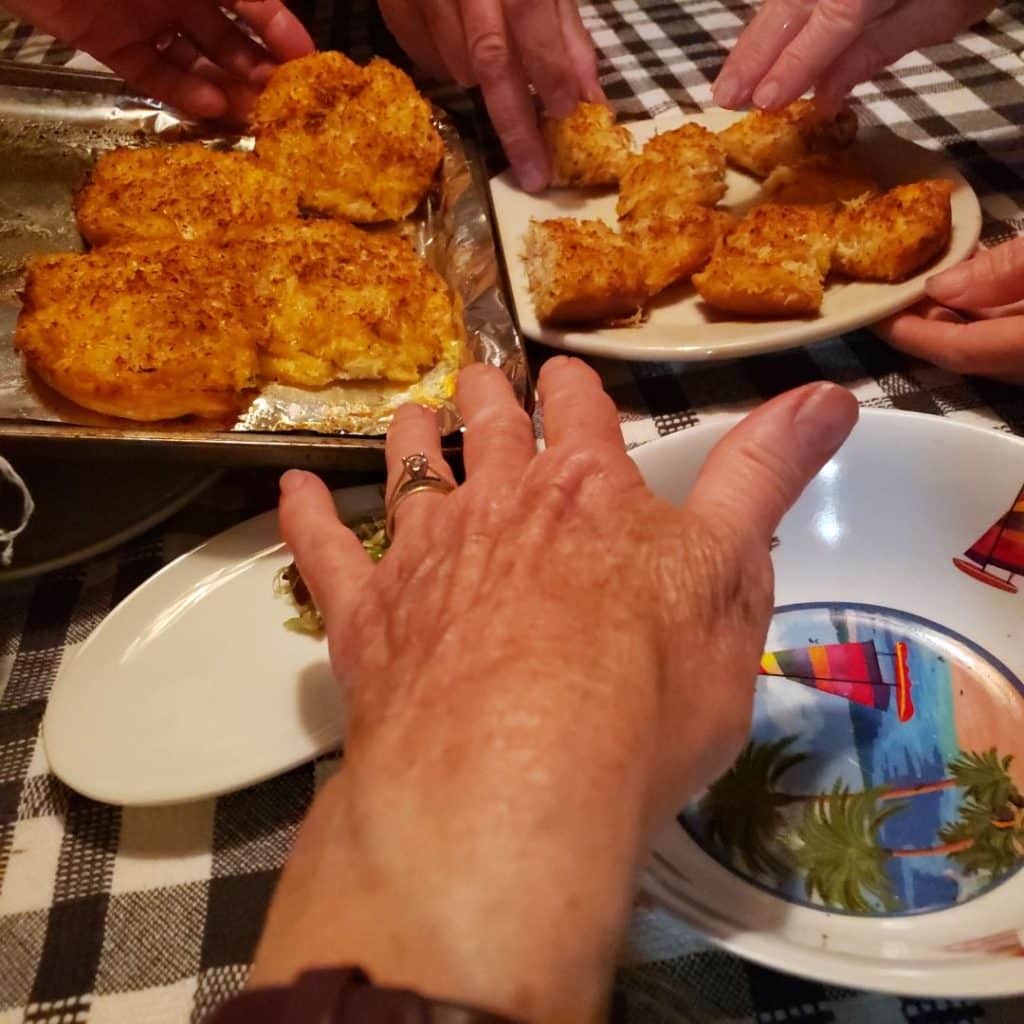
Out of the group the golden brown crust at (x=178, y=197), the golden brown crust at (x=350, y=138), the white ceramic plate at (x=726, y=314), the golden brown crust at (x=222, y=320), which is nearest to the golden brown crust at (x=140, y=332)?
the golden brown crust at (x=222, y=320)

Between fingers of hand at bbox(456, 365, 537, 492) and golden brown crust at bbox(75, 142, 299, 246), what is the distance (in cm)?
66

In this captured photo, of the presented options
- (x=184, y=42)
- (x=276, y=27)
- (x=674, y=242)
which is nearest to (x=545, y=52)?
(x=674, y=242)

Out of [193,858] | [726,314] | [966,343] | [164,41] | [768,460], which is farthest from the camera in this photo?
[164,41]

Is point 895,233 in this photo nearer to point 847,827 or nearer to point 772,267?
point 772,267

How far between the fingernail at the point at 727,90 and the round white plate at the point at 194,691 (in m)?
0.93

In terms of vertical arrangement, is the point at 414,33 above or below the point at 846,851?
above

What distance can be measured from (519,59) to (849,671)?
1.07 meters

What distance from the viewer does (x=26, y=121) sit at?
5.01 ft

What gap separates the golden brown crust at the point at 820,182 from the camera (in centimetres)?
136

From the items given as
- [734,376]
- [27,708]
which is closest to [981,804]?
[734,376]

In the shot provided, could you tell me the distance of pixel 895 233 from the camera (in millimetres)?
1206

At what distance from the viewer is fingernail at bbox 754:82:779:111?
1283 mm

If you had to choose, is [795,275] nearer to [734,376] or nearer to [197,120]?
[734,376]

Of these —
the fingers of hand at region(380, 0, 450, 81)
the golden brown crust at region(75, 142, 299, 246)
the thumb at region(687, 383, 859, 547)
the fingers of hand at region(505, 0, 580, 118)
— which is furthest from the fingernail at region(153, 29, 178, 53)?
the thumb at region(687, 383, 859, 547)
